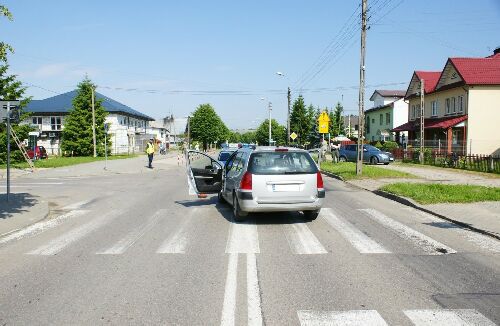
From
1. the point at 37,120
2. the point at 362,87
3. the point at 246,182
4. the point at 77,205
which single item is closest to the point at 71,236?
the point at 246,182

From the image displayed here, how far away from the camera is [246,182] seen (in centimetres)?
887

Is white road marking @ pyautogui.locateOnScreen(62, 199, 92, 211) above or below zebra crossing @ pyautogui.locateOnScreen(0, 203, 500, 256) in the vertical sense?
→ below

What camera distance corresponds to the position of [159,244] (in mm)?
7332

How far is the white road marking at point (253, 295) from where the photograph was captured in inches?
161

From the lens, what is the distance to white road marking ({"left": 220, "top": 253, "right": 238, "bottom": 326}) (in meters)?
4.11

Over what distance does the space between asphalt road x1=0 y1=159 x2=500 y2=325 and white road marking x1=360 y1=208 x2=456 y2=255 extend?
3 centimetres

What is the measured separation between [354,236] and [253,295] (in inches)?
143

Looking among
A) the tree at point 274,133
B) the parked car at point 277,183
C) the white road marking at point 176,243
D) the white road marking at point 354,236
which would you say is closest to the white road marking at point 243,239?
the parked car at point 277,183

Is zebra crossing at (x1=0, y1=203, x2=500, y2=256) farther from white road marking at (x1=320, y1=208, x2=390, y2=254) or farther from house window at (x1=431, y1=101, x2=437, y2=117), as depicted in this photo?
house window at (x1=431, y1=101, x2=437, y2=117)

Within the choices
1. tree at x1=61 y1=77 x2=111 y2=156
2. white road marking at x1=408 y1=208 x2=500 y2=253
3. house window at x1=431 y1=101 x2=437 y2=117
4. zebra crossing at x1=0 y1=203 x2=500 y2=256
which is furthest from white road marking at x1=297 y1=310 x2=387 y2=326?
tree at x1=61 y1=77 x2=111 y2=156

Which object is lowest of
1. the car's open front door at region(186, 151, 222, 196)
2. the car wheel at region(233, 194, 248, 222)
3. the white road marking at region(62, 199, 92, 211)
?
the white road marking at region(62, 199, 92, 211)

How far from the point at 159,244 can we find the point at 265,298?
313 cm

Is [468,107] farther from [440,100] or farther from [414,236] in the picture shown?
[414,236]

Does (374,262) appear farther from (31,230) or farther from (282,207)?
(31,230)
